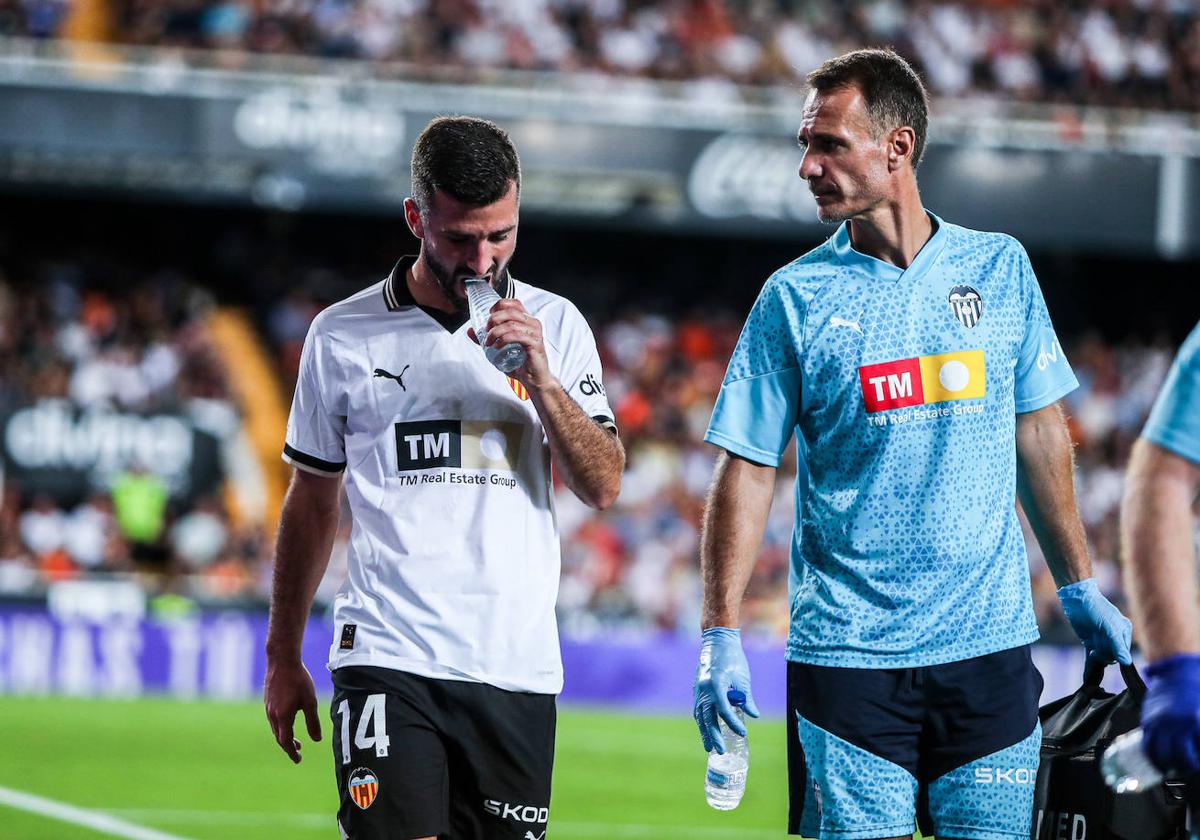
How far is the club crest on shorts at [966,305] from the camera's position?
4.20 metres

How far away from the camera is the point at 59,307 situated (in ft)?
69.5

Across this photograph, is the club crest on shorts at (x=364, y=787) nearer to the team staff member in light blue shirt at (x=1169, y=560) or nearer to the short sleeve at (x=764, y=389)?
the short sleeve at (x=764, y=389)

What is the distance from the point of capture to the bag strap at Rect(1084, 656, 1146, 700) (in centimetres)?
421

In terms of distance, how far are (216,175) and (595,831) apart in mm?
13949

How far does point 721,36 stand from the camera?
2273 cm

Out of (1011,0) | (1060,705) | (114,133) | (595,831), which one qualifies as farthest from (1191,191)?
(1060,705)

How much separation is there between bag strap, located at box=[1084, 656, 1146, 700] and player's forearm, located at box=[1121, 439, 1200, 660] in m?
1.41

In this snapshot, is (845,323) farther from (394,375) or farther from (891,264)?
(394,375)

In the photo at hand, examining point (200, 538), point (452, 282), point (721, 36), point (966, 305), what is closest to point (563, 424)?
point (452, 282)

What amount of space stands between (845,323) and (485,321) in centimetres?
85

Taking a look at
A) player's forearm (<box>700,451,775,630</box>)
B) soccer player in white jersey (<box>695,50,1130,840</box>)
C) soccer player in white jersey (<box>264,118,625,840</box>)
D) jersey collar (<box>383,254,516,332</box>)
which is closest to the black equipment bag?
soccer player in white jersey (<box>695,50,1130,840</box>)

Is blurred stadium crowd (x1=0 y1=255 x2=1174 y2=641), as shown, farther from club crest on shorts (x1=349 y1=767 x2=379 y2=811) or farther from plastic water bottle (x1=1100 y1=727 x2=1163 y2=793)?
plastic water bottle (x1=1100 y1=727 x2=1163 y2=793)

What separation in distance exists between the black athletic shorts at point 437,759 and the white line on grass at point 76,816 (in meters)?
5.09

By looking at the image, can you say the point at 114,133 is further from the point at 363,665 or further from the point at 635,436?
the point at 363,665
